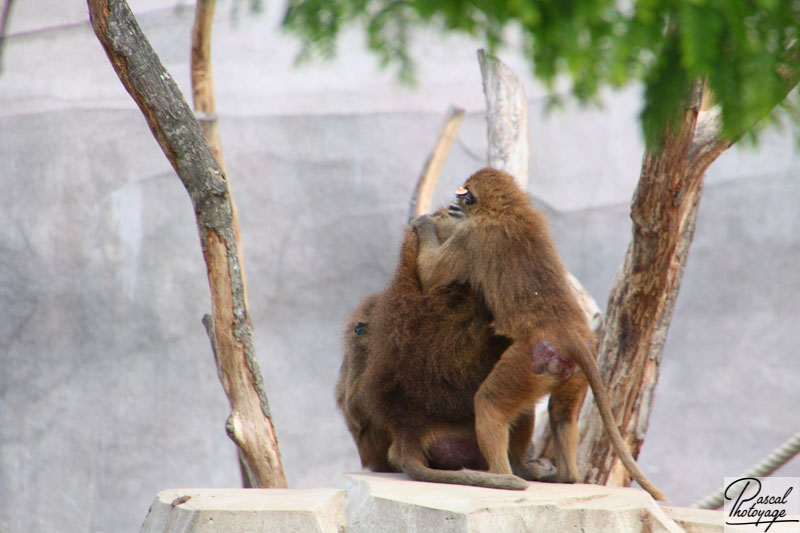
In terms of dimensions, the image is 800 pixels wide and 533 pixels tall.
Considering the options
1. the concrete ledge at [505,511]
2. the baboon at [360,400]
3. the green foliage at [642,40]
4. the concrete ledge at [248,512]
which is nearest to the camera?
the green foliage at [642,40]

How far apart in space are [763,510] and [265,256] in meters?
6.26

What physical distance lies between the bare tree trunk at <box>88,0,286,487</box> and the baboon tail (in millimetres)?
840

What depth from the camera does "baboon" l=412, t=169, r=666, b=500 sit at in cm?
323

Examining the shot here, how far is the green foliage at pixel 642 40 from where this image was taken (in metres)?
1.06

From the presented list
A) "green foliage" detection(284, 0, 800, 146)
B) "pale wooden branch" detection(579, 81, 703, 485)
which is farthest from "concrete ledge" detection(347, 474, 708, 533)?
"green foliage" detection(284, 0, 800, 146)

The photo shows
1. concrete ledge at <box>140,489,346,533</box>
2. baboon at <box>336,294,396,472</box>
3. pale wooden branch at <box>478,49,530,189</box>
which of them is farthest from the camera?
pale wooden branch at <box>478,49,530,189</box>

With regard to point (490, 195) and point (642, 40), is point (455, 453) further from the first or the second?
point (642, 40)

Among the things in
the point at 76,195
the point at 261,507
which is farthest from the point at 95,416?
the point at 261,507

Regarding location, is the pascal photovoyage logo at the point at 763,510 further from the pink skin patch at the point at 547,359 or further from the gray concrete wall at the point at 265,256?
the gray concrete wall at the point at 265,256

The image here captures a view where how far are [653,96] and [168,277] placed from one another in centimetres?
788

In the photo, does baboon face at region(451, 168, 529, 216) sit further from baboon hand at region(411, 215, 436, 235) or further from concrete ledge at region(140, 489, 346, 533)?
concrete ledge at region(140, 489, 346, 533)

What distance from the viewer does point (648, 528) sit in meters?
2.99

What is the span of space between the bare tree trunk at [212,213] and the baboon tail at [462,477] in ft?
2.75

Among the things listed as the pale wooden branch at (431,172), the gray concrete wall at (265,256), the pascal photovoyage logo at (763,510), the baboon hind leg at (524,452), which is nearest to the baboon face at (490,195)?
the baboon hind leg at (524,452)
